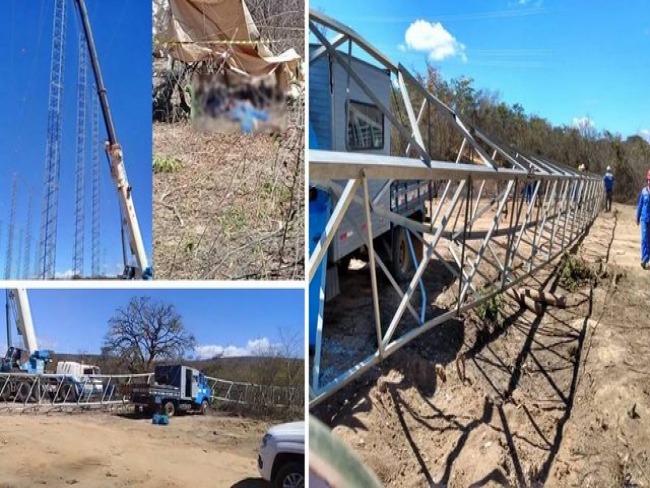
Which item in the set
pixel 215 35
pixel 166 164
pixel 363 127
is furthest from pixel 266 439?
pixel 363 127

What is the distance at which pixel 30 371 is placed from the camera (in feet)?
5.29

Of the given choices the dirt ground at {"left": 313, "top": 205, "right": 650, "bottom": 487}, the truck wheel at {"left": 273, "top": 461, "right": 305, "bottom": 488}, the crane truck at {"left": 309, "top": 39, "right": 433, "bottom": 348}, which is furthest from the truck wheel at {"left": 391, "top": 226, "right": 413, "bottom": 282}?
the truck wheel at {"left": 273, "top": 461, "right": 305, "bottom": 488}

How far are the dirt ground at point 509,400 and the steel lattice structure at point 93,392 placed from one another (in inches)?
82.6

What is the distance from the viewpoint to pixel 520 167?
4094 mm

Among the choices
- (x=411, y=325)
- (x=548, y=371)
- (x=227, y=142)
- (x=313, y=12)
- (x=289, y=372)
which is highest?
(x=313, y=12)

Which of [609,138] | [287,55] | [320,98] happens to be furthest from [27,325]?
[609,138]

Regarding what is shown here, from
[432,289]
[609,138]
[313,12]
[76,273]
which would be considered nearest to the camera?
[76,273]

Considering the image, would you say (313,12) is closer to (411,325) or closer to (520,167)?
(520,167)

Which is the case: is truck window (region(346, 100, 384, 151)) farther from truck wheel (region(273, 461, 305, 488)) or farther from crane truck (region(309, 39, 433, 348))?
truck wheel (region(273, 461, 305, 488))

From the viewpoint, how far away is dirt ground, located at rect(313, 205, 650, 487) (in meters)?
3.67

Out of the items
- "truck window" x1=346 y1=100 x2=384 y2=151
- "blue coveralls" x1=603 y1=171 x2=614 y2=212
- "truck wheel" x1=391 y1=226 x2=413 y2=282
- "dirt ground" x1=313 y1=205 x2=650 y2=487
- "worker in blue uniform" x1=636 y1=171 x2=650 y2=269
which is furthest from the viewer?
"blue coveralls" x1=603 y1=171 x2=614 y2=212

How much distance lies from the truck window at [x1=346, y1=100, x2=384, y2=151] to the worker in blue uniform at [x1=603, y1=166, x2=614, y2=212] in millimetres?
4340

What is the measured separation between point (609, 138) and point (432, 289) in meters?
2.94

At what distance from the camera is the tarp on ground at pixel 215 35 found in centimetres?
166
